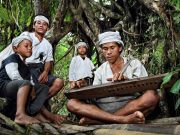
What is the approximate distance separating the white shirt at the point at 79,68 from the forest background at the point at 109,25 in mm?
197

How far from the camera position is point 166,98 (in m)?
4.89

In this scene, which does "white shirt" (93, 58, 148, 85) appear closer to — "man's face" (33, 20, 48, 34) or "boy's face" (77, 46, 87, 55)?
"man's face" (33, 20, 48, 34)

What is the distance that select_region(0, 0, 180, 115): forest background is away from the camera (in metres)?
4.80

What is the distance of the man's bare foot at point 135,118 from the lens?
387 cm

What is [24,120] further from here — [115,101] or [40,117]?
[115,101]

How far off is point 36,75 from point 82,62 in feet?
5.70

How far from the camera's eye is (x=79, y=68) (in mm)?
6676

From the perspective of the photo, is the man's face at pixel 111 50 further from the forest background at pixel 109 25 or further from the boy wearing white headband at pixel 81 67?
the boy wearing white headband at pixel 81 67

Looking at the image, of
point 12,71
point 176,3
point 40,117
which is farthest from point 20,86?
point 176,3

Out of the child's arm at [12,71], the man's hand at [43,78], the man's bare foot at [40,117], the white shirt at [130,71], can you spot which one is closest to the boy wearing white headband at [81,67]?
the man's hand at [43,78]

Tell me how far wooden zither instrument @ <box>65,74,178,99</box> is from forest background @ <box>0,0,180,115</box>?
67 cm

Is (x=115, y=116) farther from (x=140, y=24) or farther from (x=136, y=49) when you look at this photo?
(x=140, y=24)

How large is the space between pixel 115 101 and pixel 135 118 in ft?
1.61

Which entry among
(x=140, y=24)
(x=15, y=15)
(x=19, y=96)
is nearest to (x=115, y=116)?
(x=19, y=96)
